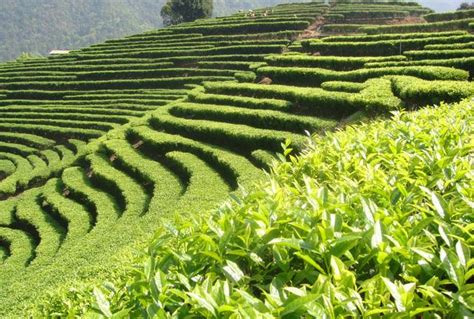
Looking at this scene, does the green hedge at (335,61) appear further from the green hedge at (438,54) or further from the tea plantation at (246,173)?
the green hedge at (438,54)

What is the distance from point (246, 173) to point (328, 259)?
1263 centimetres

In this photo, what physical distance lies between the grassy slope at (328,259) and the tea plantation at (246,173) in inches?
0.5

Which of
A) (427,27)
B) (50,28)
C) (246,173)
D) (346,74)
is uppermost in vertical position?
(50,28)

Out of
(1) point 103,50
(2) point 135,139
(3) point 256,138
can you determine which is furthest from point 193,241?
(1) point 103,50

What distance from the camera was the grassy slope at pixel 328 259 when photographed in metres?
2.05

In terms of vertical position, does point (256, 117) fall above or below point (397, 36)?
below

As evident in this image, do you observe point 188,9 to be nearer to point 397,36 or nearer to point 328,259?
point 397,36

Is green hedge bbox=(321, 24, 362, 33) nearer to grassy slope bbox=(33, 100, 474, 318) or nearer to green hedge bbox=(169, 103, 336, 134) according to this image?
green hedge bbox=(169, 103, 336, 134)

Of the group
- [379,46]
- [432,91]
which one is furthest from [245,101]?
[379,46]

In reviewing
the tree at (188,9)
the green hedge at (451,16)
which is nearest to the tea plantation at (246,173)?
the green hedge at (451,16)

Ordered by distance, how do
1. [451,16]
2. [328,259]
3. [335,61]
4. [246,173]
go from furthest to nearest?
[451,16]
[335,61]
[246,173]
[328,259]

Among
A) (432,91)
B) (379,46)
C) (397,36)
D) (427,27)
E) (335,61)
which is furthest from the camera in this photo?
(427,27)

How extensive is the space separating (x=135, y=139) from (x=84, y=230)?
28.6 feet

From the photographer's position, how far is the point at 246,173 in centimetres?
1504
